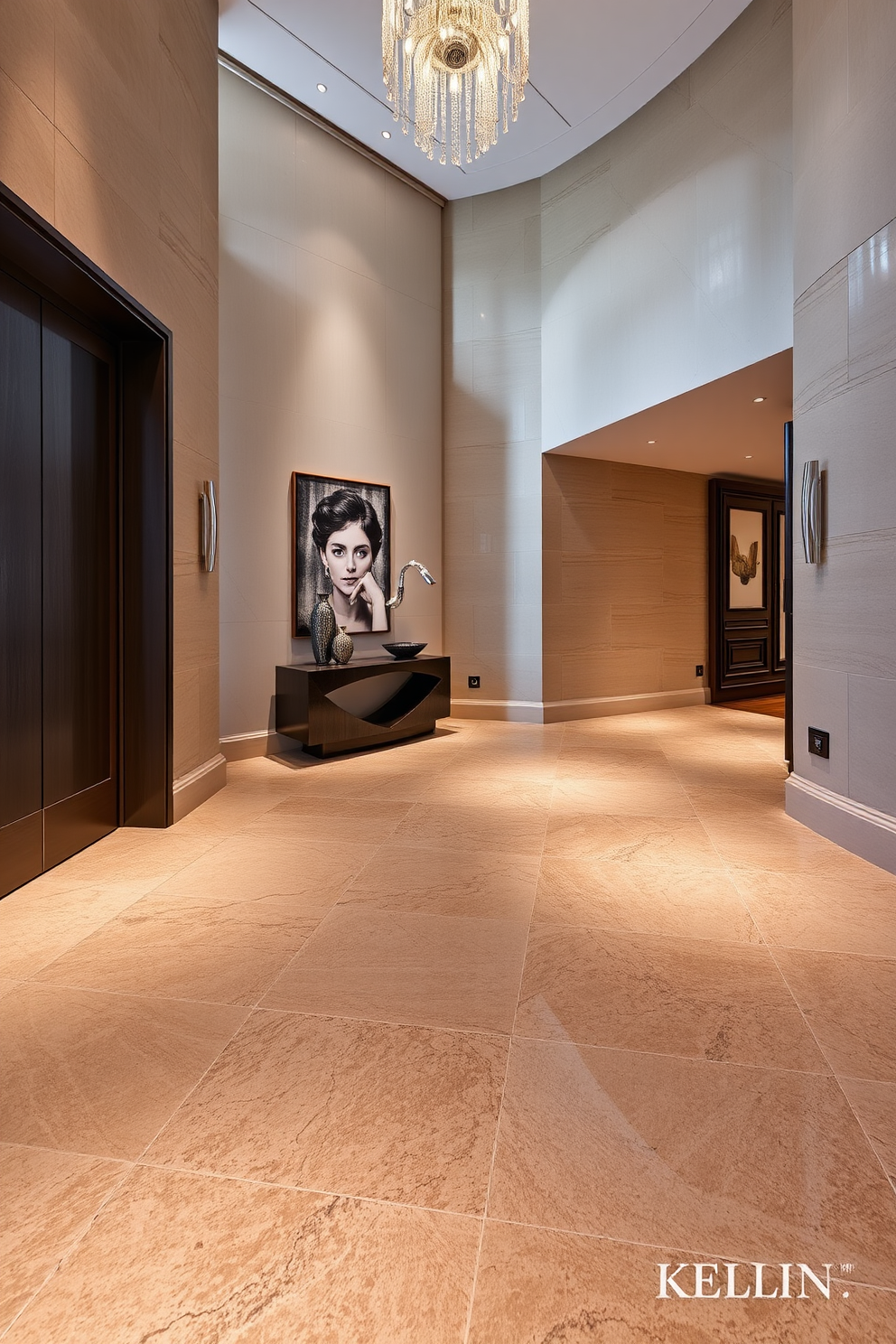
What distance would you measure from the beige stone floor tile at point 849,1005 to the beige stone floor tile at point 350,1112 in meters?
0.73

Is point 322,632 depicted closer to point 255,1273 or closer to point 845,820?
point 845,820

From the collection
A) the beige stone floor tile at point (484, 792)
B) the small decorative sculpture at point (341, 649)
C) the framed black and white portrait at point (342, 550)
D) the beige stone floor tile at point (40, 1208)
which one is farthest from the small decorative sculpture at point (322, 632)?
the beige stone floor tile at point (40, 1208)

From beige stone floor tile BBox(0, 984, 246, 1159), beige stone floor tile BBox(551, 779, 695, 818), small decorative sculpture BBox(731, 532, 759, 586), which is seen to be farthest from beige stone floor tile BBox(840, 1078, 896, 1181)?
small decorative sculpture BBox(731, 532, 759, 586)

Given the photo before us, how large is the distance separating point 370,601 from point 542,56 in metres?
3.86

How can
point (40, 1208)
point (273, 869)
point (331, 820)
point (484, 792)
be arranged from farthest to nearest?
1. point (484, 792)
2. point (331, 820)
3. point (273, 869)
4. point (40, 1208)

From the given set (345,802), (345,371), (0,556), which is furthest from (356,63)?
(345,802)

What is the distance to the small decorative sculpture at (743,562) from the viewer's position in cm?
760

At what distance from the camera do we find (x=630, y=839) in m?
3.12

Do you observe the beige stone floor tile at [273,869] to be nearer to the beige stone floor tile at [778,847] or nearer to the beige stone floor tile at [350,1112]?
the beige stone floor tile at [350,1112]

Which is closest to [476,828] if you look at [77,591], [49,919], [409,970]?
[409,970]

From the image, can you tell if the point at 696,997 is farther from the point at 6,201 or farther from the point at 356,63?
the point at 356,63

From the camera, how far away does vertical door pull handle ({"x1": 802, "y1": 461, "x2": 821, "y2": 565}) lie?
3.07 m

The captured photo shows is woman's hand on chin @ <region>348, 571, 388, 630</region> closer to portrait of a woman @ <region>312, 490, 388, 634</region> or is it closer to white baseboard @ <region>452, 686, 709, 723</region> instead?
portrait of a woman @ <region>312, 490, 388, 634</region>

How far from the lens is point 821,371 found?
307cm
